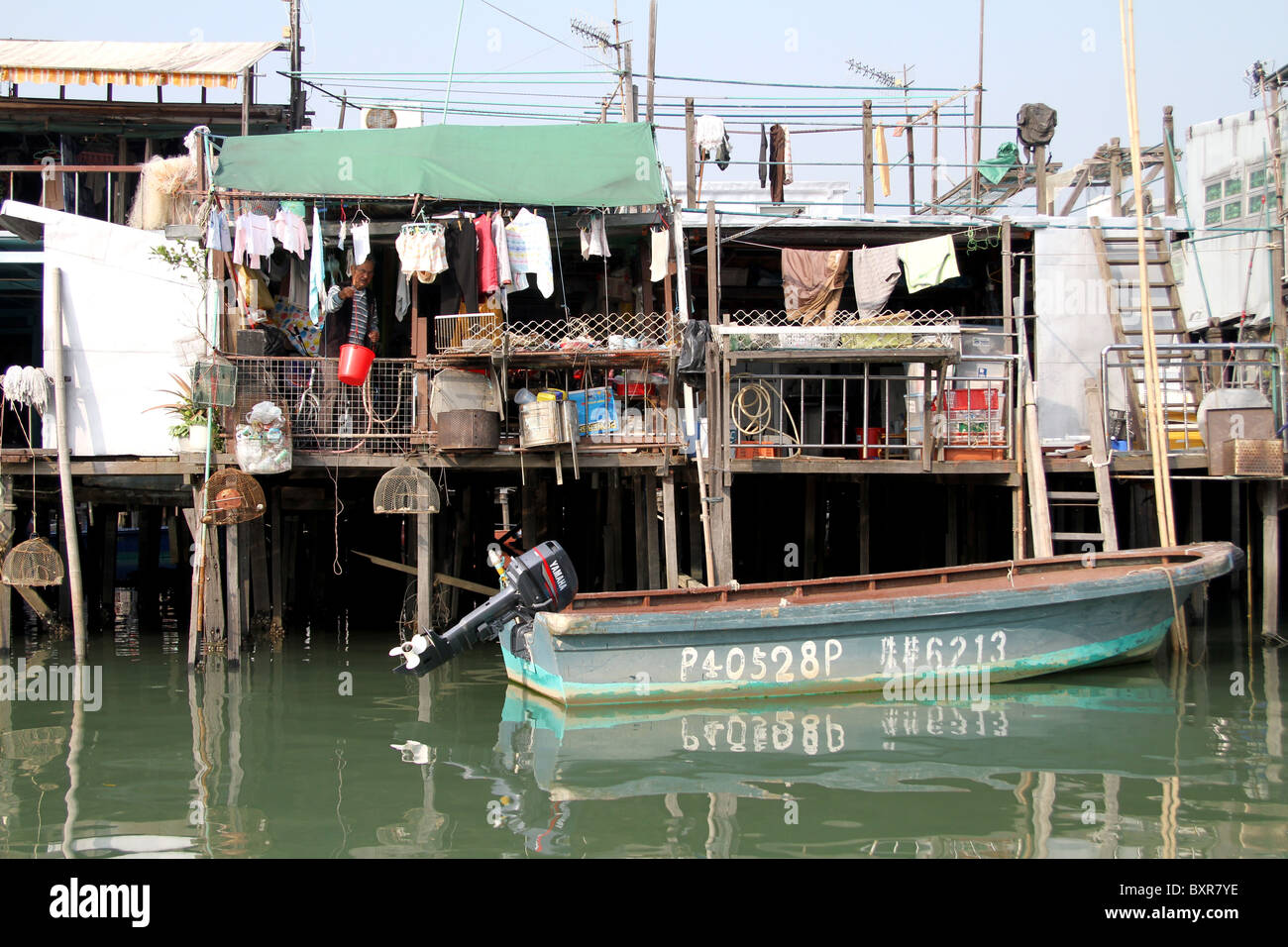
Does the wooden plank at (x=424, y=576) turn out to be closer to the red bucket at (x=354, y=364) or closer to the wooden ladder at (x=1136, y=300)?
the red bucket at (x=354, y=364)

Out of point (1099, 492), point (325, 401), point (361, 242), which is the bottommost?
point (1099, 492)

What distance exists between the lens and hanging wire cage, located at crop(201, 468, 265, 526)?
1140cm

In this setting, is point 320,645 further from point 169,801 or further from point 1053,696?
point 1053,696

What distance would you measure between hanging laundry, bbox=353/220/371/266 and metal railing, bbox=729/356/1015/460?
425 cm

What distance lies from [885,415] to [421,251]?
17.6 feet

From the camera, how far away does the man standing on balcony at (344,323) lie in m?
12.1

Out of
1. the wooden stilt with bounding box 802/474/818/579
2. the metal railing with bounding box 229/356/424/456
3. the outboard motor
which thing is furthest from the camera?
the wooden stilt with bounding box 802/474/818/579

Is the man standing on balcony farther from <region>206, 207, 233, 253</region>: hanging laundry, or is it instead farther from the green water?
the green water

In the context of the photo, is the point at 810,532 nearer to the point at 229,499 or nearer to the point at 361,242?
the point at 361,242

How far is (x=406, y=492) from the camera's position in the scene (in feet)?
37.6

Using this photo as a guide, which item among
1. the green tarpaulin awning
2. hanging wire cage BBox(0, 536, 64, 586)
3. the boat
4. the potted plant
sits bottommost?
the boat

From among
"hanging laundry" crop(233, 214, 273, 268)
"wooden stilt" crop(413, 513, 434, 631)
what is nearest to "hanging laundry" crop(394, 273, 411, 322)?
"hanging laundry" crop(233, 214, 273, 268)

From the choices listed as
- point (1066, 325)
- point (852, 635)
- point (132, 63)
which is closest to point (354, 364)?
point (852, 635)

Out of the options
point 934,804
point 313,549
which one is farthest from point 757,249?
point 934,804
